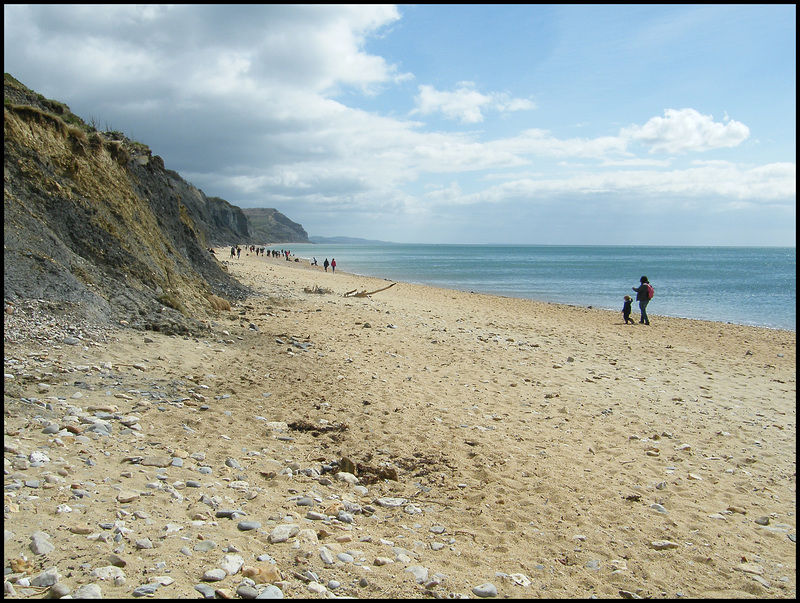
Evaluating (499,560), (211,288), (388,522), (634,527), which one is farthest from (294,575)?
(211,288)

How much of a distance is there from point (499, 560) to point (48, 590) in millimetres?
3241

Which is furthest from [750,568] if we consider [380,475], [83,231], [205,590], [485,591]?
[83,231]

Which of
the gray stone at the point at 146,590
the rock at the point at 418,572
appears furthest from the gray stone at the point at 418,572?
the gray stone at the point at 146,590

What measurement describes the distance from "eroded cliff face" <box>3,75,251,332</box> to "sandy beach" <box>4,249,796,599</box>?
3.32ft

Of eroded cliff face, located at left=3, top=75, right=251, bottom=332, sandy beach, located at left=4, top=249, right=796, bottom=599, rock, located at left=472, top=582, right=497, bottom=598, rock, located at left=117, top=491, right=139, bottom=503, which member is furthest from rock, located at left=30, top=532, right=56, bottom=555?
eroded cliff face, located at left=3, top=75, right=251, bottom=332

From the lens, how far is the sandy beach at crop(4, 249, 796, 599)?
3746mm

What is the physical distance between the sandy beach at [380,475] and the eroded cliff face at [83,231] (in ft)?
3.32

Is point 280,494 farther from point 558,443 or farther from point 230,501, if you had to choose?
point 558,443

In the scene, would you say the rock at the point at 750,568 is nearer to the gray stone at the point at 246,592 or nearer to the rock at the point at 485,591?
the rock at the point at 485,591

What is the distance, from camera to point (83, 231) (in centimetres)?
1101

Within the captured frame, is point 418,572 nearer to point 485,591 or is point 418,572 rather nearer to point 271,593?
point 485,591

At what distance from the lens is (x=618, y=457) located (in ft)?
21.9

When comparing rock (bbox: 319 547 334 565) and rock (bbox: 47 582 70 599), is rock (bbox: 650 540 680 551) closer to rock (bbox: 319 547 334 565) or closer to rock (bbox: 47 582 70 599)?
rock (bbox: 319 547 334 565)

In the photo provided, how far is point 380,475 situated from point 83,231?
9.33m
